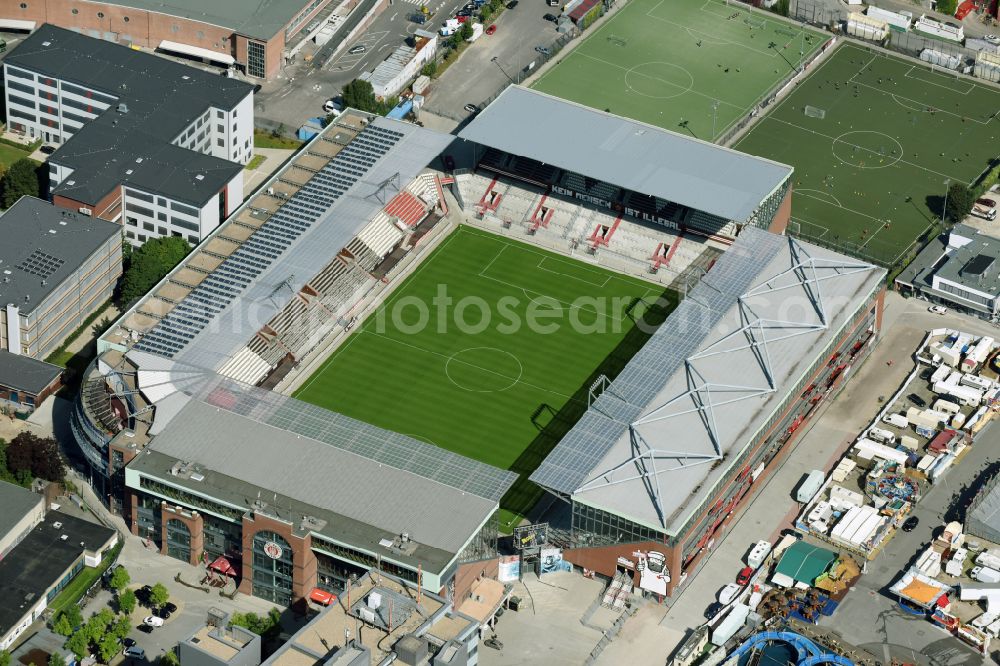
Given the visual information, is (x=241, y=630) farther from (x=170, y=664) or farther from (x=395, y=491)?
(x=395, y=491)

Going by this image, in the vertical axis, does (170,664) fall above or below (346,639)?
below

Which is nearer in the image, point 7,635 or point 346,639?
point 346,639

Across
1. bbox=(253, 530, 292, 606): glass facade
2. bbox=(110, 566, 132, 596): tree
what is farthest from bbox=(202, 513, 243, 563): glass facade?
bbox=(110, 566, 132, 596): tree

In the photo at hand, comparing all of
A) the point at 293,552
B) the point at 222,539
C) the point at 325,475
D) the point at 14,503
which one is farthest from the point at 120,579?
the point at 325,475

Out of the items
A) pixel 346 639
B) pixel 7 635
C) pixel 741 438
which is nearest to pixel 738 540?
pixel 741 438

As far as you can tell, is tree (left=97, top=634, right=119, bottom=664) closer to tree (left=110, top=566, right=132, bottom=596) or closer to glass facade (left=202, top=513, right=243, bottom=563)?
tree (left=110, top=566, right=132, bottom=596)

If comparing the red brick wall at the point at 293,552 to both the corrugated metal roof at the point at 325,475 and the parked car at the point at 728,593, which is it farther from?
the parked car at the point at 728,593
